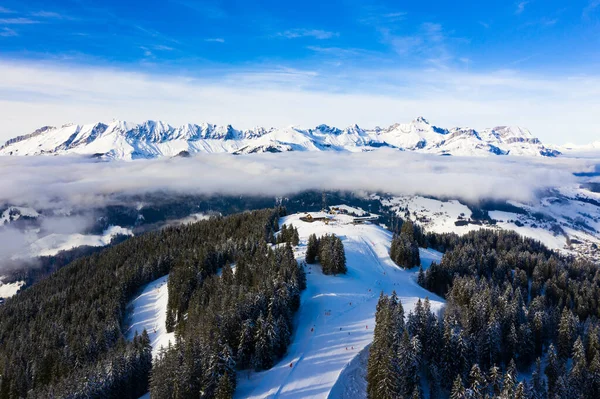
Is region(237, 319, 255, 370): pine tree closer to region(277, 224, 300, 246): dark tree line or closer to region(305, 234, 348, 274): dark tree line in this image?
region(305, 234, 348, 274): dark tree line

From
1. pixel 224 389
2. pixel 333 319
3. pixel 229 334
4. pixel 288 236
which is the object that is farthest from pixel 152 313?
pixel 224 389

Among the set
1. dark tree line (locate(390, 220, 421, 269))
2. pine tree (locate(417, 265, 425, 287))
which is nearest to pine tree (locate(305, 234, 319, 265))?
dark tree line (locate(390, 220, 421, 269))

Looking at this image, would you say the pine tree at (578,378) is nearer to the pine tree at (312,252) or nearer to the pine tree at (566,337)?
the pine tree at (566,337)

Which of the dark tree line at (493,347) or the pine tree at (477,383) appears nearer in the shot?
the pine tree at (477,383)

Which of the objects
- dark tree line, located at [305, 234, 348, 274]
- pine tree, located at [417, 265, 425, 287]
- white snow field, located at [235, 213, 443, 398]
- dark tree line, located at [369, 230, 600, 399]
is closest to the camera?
dark tree line, located at [369, 230, 600, 399]

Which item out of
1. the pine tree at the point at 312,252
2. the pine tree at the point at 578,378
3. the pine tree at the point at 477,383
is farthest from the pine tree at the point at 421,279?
the pine tree at the point at 477,383

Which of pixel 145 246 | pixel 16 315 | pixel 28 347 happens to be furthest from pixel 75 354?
pixel 145 246
